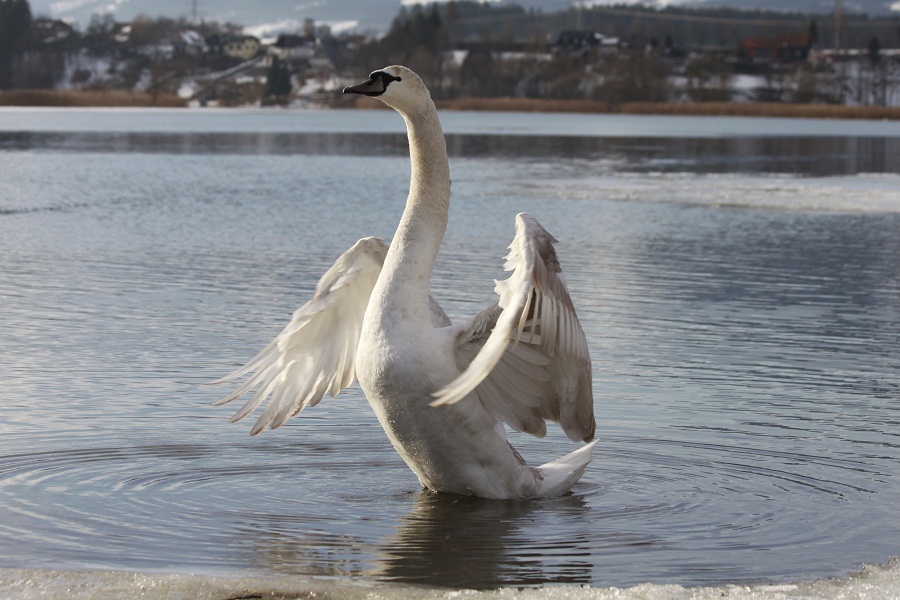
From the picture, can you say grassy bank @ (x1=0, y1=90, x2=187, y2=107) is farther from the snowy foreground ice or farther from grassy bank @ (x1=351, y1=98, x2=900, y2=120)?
the snowy foreground ice

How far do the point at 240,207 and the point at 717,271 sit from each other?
10256 mm

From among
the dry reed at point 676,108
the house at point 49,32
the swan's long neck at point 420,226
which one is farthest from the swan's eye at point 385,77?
the house at point 49,32

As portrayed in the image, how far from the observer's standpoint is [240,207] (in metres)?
23.8

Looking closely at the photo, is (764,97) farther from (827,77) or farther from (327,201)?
(327,201)

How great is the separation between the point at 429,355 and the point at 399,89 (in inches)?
49.5

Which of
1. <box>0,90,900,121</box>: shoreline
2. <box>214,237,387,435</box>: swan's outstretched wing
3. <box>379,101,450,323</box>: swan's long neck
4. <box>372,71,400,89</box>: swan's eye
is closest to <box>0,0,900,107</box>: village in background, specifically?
<box>0,90,900,121</box>: shoreline

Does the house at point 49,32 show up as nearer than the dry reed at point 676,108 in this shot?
No

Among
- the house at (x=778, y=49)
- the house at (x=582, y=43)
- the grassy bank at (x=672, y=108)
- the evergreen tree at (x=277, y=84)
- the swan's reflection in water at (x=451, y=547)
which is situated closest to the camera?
the swan's reflection in water at (x=451, y=547)

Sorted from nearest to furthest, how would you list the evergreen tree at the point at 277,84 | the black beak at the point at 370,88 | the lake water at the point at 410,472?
1. the lake water at the point at 410,472
2. the black beak at the point at 370,88
3. the evergreen tree at the point at 277,84

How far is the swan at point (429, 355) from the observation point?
20.6 ft

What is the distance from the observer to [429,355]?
639 cm

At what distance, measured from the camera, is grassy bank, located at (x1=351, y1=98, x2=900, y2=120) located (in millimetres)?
91062

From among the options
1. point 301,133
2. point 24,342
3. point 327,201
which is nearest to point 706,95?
point 301,133

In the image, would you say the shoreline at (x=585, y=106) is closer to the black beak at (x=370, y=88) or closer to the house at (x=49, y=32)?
the house at (x=49, y=32)
